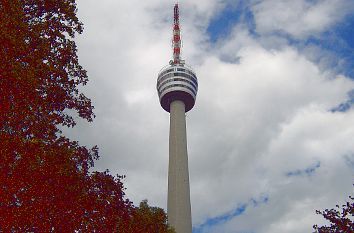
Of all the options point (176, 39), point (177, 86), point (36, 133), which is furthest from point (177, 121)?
point (36, 133)

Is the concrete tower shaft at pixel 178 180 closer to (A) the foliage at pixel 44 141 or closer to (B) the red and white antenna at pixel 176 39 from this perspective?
(B) the red and white antenna at pixel 176 39

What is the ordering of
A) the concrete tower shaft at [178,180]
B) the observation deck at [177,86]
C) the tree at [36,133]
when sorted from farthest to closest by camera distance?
the observation deck at [177,86], the concrete tower shaft at [178,180], the tree at [36,133]

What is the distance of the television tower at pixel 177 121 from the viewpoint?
81625 mm

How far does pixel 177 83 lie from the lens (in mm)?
98875

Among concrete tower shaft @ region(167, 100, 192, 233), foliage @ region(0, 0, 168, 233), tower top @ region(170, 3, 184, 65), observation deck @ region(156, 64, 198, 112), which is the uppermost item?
tower top @ region(170, 3, 184, 65)

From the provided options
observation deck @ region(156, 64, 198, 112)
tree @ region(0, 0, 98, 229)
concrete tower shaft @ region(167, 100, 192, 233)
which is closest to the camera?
tree @ region(0, 0, 98, 229)

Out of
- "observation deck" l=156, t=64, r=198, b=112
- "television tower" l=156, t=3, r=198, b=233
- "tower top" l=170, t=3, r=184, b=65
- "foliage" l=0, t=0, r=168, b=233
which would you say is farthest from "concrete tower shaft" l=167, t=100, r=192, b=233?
"foliage" l=0, t=0, r=168, b=233

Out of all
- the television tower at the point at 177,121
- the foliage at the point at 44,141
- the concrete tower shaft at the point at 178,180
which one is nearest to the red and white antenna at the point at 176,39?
the television tower at the point at 177,121

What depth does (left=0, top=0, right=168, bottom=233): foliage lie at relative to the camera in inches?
468

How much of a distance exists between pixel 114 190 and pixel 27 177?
10.6 ft

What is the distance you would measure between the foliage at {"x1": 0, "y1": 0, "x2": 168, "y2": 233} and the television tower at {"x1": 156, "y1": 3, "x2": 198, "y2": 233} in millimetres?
67872

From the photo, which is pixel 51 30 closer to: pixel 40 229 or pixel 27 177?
pixel 27 177

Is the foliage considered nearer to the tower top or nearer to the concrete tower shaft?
the concrete tower shaft

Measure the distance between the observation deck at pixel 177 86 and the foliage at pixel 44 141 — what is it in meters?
82.6
